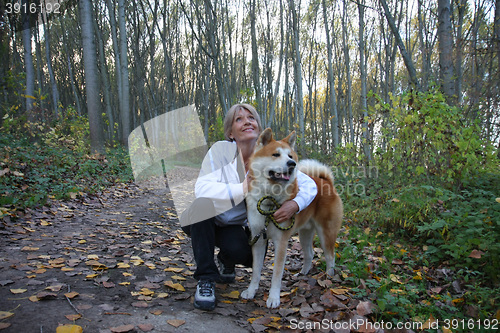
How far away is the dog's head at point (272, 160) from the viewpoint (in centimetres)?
246

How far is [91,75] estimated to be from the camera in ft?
28.5

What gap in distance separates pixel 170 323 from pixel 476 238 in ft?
10.00

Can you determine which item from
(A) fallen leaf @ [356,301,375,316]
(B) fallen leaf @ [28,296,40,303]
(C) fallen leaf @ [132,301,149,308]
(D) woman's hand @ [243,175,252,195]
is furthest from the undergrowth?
(A) fallen leaf @ [356,301,375,316]

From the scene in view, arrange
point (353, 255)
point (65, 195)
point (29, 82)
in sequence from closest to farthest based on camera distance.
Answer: point (353, 255) < point (65, 195) < point (29, 82)

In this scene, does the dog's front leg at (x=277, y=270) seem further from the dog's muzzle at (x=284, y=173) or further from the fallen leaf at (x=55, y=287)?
the fallen leaf at (x=55, y=287)

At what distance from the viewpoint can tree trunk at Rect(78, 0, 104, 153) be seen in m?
8.40

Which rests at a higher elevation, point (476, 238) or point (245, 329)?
point (476, 238)

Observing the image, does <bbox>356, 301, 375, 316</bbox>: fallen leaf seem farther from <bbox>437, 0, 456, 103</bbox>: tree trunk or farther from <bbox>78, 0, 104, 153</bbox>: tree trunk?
<bbox>78, 0, 104, 153</bbox>: tree trunk

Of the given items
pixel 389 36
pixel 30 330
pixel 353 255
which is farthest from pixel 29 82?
pixel 389 36

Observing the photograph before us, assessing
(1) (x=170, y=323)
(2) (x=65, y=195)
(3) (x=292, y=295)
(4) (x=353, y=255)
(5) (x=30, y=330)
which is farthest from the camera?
(2) (x=65, y=195)

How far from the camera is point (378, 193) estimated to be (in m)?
5.33

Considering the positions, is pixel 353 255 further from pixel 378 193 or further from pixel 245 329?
pixel 378 193

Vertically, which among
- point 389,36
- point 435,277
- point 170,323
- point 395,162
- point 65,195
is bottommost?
point 435,277

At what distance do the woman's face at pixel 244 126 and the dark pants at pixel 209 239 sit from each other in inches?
30.7
